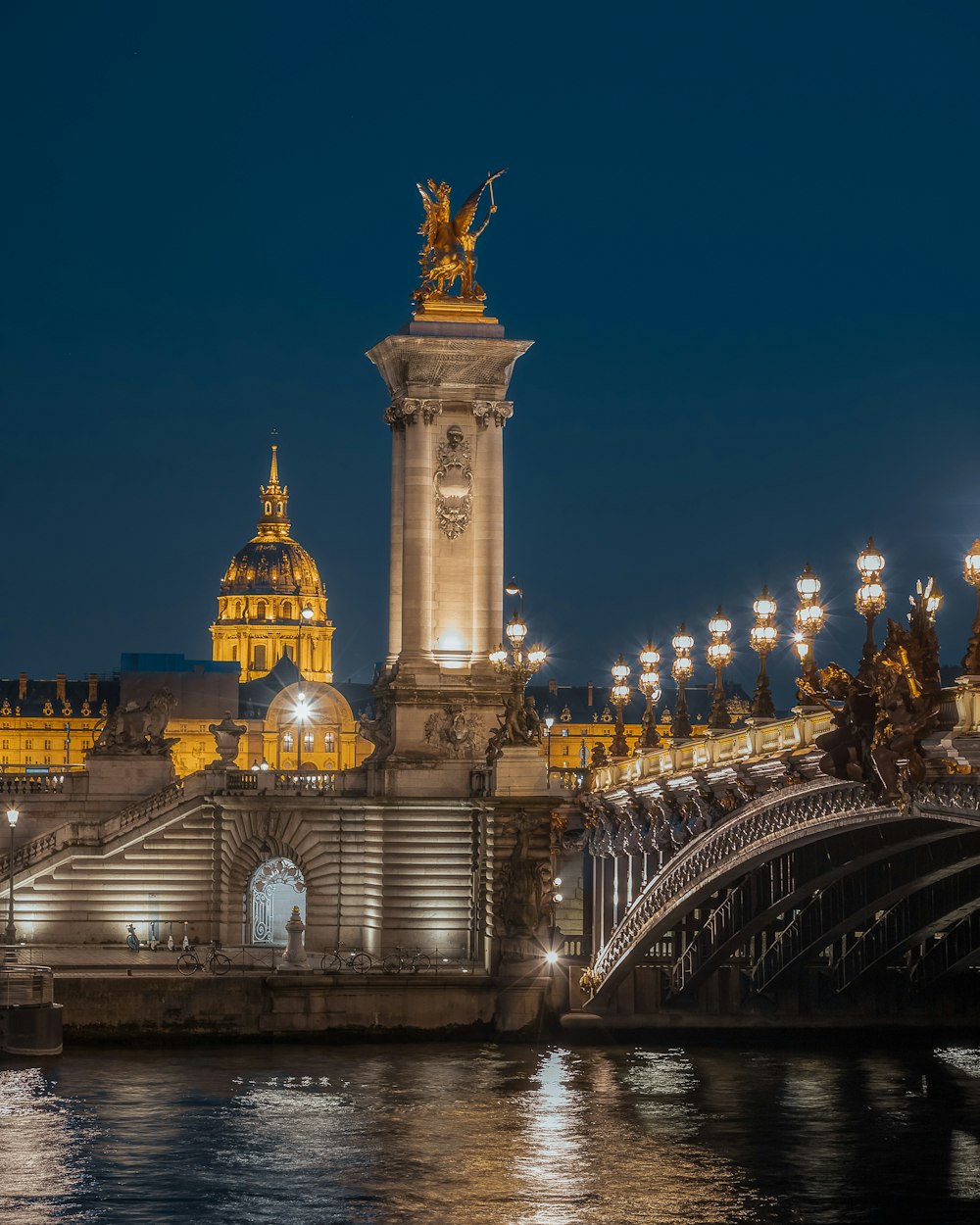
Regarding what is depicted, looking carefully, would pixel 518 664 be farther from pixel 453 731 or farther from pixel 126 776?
pixel 126 776

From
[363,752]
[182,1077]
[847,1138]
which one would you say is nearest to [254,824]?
[182,1077]

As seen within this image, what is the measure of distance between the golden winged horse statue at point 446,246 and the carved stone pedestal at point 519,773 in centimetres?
1457

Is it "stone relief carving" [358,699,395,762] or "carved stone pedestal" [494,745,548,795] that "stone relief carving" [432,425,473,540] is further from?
"carved stone pedestal" [494,745,548,795]

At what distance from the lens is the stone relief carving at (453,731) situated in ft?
263

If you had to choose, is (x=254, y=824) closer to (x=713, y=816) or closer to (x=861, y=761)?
(x=713, y=816)

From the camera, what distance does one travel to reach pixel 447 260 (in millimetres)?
84500

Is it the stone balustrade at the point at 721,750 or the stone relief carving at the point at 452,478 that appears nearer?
the stone balustrade at the point at 721,750

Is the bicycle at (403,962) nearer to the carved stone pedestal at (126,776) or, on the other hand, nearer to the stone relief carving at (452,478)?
the carved stone pedestal at (126,776)

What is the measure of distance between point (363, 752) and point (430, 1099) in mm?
136395

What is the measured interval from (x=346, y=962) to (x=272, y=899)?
11.1 metres

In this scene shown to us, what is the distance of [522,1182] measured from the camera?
165 feet

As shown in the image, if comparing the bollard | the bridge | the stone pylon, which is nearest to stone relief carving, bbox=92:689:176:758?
the stone pylon

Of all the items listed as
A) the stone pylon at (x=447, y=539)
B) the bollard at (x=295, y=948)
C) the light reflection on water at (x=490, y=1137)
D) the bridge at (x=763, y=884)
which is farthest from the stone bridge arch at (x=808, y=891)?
the stone pylon at (x=447, y=539)

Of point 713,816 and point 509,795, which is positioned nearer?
point 713,816
